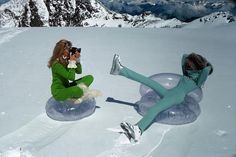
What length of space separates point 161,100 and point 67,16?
3.44 metres

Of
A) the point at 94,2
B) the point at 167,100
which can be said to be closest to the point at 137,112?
the point at 167,100

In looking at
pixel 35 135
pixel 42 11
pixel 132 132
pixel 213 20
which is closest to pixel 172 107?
pixel 132 132

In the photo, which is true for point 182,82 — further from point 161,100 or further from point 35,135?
point 35,135

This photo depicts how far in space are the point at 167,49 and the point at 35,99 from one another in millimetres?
1628

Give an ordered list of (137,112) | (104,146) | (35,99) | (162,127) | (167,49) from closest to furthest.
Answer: (104,146) → (162,127) → (137,112) → (35,99) → (167,49)

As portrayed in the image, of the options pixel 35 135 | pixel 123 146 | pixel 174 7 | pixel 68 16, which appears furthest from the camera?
pixel 174 7

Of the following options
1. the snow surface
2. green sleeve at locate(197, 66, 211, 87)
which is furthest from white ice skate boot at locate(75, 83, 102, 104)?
green sleeve at locate(197, 66, 211, 87)

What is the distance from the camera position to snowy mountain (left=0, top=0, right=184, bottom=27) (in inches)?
232

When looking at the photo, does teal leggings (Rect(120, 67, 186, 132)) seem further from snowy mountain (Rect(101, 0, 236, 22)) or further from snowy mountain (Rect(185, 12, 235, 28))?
snowy mountain (Rect(101, 0, 236, 22))

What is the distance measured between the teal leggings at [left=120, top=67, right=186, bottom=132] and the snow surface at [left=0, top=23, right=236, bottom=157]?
77 millimetres

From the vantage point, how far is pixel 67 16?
19.8ft

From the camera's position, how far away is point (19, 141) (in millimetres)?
2678

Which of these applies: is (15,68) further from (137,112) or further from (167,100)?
(167,100)

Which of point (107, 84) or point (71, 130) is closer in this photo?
point (71, 130)
